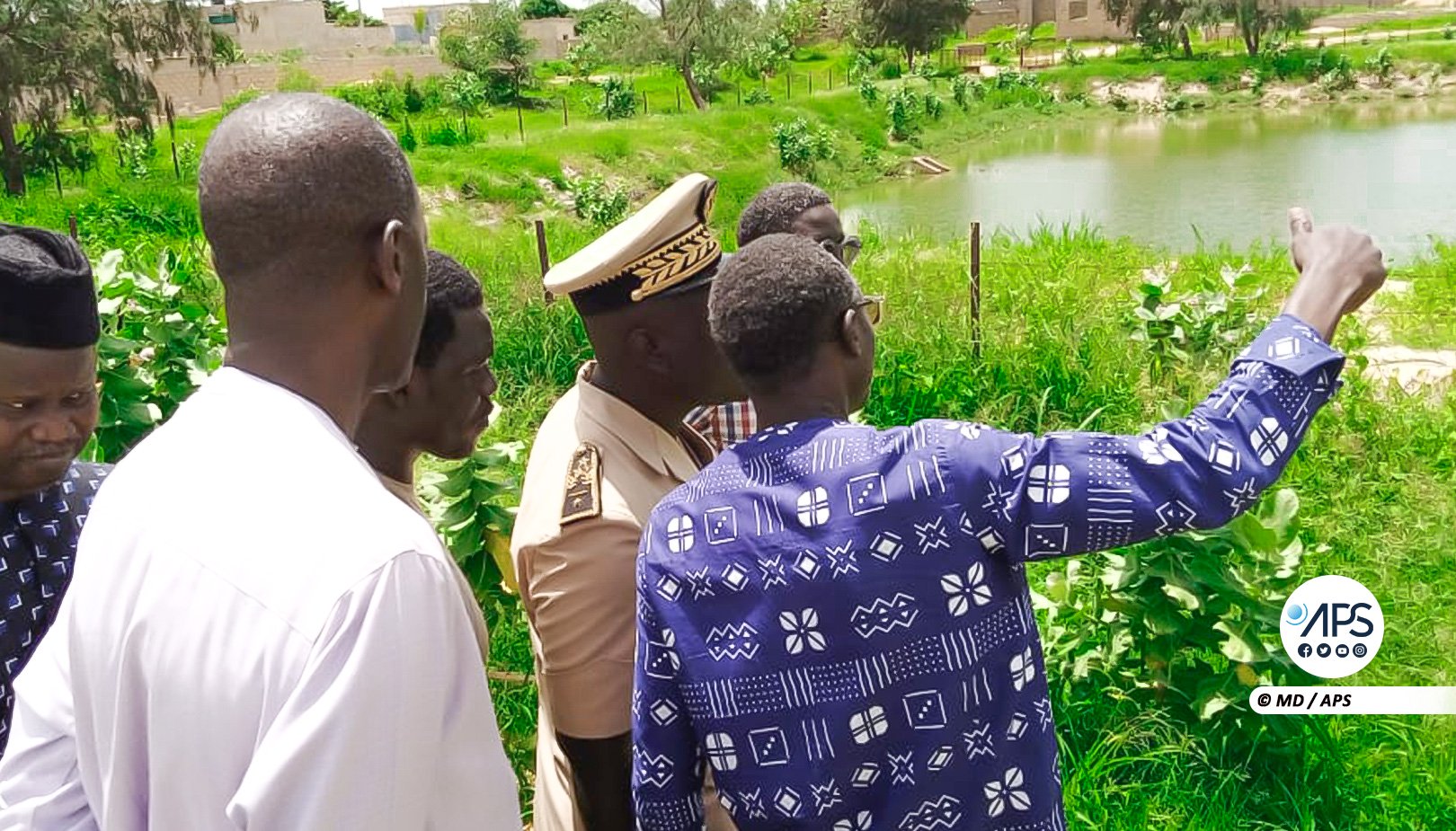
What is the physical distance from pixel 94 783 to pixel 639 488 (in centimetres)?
78

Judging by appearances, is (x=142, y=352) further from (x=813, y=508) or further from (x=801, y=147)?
(x=801, y=147)

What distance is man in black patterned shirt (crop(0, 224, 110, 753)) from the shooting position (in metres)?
1.62

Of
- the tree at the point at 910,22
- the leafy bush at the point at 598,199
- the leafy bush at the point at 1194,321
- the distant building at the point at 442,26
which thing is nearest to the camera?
the leafy bush at the point at 1194,321

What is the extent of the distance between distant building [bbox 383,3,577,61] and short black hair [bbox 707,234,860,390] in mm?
36296

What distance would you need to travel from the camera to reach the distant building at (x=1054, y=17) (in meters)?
47.2

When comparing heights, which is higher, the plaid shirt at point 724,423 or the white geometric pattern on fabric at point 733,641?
the white geometric pattern on fabric at point 733,641

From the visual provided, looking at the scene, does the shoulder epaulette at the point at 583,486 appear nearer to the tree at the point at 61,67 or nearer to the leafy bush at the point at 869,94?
the tree at the point at 61,67

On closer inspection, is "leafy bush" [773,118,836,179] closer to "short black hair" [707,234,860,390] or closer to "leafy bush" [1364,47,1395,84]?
"leafy bush" [1364,47,1395,84]

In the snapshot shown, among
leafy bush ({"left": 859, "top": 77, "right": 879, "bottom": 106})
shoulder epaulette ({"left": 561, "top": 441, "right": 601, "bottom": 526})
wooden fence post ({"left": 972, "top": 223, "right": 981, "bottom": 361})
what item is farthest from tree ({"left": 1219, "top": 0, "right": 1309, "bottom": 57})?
shoulder epaulette ({"left": 561, "top": 441, "right": 601, "bottom": 526})

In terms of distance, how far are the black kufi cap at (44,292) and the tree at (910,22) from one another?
39.3 metres

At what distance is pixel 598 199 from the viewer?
18.1m

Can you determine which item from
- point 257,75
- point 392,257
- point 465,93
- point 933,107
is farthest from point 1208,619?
point 257,75

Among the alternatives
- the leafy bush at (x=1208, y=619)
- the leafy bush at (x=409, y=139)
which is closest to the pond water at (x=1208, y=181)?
the leafy bush at (x=1208, y=619)

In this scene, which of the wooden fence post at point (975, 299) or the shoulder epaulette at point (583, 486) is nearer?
the shoulder epaulette at point (583, 486)
